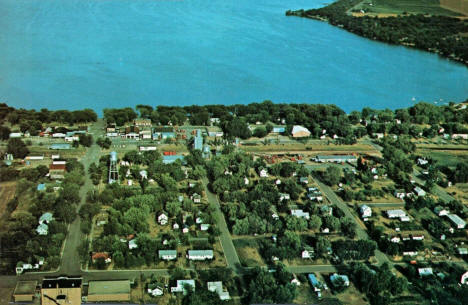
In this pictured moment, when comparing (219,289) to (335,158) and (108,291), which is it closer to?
(108,291)

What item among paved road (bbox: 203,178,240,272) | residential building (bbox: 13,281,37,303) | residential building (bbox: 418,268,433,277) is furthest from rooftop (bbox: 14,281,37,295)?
residential building (bbox: 418,268,433,277)

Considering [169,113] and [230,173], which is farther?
[169,113]

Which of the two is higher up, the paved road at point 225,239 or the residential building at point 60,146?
the residential building at point 60,146

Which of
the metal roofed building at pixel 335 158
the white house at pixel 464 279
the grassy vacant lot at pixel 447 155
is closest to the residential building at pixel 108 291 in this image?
the white house at pixel 464 279

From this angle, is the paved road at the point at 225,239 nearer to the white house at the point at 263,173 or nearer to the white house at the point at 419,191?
Answer: the white house at the point at 263,173

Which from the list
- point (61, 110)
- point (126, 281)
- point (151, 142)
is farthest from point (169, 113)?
point (126, 281)

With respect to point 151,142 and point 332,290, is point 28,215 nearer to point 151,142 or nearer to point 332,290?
point 151,142

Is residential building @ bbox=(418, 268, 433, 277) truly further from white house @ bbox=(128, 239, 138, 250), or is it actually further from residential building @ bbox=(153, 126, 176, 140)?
residential building @ bbox=(153, 126, 176, 140)
